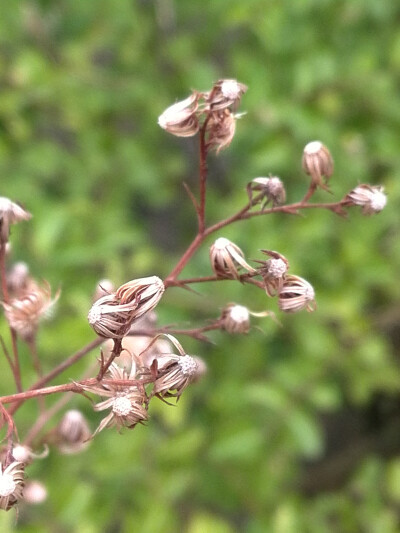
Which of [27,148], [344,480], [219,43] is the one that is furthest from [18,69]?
[344,480]

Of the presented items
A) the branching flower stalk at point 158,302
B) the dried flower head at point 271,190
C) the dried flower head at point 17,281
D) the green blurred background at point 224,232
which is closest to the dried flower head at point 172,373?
the branching flower stalk at point 158,302

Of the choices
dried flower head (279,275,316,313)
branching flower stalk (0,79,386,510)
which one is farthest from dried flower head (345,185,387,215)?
dried flower head (279,275,316,313)

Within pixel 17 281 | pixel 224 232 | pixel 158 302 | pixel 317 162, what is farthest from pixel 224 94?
pixel 224 232

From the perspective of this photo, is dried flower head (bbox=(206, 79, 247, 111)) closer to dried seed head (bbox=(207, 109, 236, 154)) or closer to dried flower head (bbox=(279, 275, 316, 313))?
dried seed head (bbox=(207, 109, 236, 154))

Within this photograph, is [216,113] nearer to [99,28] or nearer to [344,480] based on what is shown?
[99,28]

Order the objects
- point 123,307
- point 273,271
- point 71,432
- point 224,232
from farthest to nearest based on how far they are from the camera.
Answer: point 224,232 < point 71,432 < point 273,271 < point 123,307

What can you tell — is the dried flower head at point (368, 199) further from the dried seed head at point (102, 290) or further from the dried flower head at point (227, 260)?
the dried seed head at point (102, 290)

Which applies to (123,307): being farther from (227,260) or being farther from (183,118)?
(183,118)
